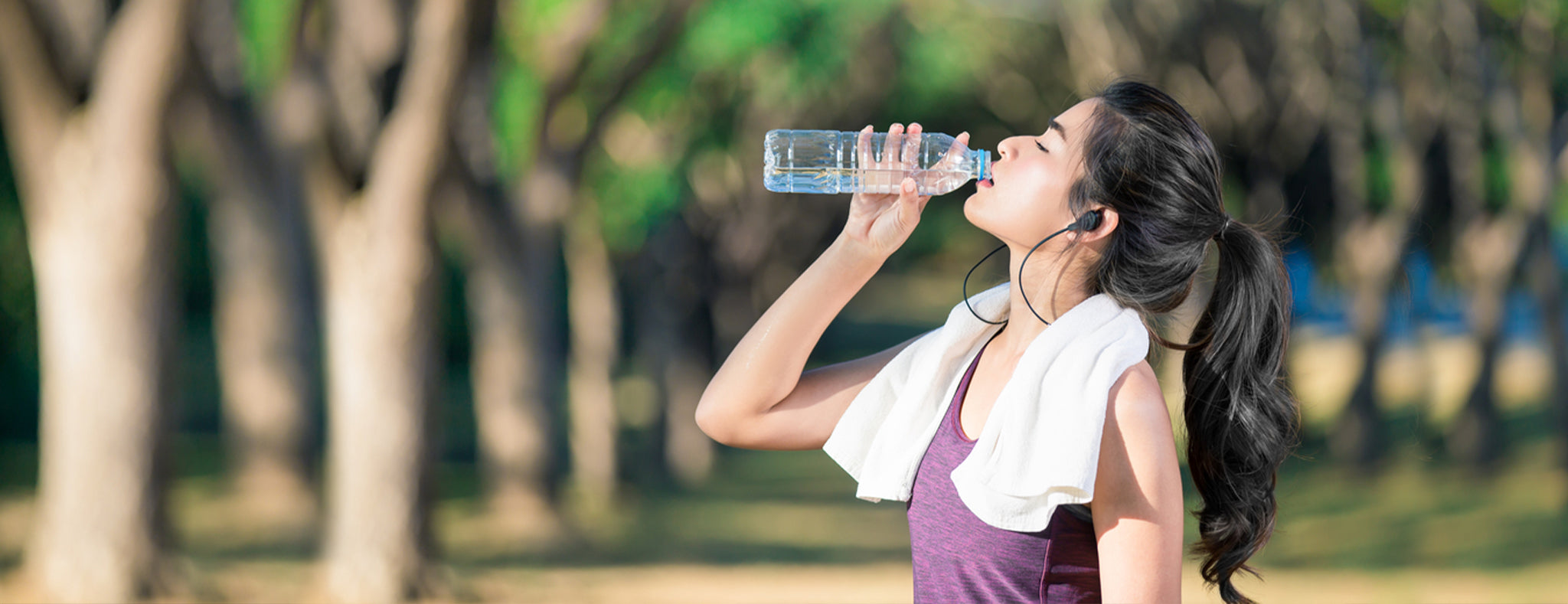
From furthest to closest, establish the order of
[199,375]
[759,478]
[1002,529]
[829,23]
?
[199,375] < [759,478] < [829,23] < [1002,529]

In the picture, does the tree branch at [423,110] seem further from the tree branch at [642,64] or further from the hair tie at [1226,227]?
the hair tie at [1226,227]

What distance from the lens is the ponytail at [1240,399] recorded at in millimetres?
2549

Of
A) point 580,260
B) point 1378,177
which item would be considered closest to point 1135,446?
point 580,260

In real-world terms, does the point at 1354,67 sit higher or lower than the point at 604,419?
higher

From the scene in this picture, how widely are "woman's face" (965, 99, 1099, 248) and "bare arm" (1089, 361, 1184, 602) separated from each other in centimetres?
43

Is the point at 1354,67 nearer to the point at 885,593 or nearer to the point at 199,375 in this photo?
the point at 885,593

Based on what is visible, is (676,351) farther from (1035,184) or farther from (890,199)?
(1035,184)

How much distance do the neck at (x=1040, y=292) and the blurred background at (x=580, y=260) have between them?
16.6 inches

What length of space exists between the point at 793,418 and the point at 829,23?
46.3 feet

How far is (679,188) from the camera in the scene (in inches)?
660

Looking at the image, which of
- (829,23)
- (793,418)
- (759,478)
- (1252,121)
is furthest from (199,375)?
(793,418)

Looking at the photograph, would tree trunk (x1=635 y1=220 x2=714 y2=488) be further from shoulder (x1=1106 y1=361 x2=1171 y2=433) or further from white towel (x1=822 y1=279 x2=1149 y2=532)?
shoulder (x1=1106 y1=361 x2=1171 y2=433)

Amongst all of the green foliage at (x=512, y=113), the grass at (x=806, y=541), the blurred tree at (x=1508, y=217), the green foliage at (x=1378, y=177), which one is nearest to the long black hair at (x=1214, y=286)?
the grass at (x=806, y=541)

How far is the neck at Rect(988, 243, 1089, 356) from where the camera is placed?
8.60 feet
